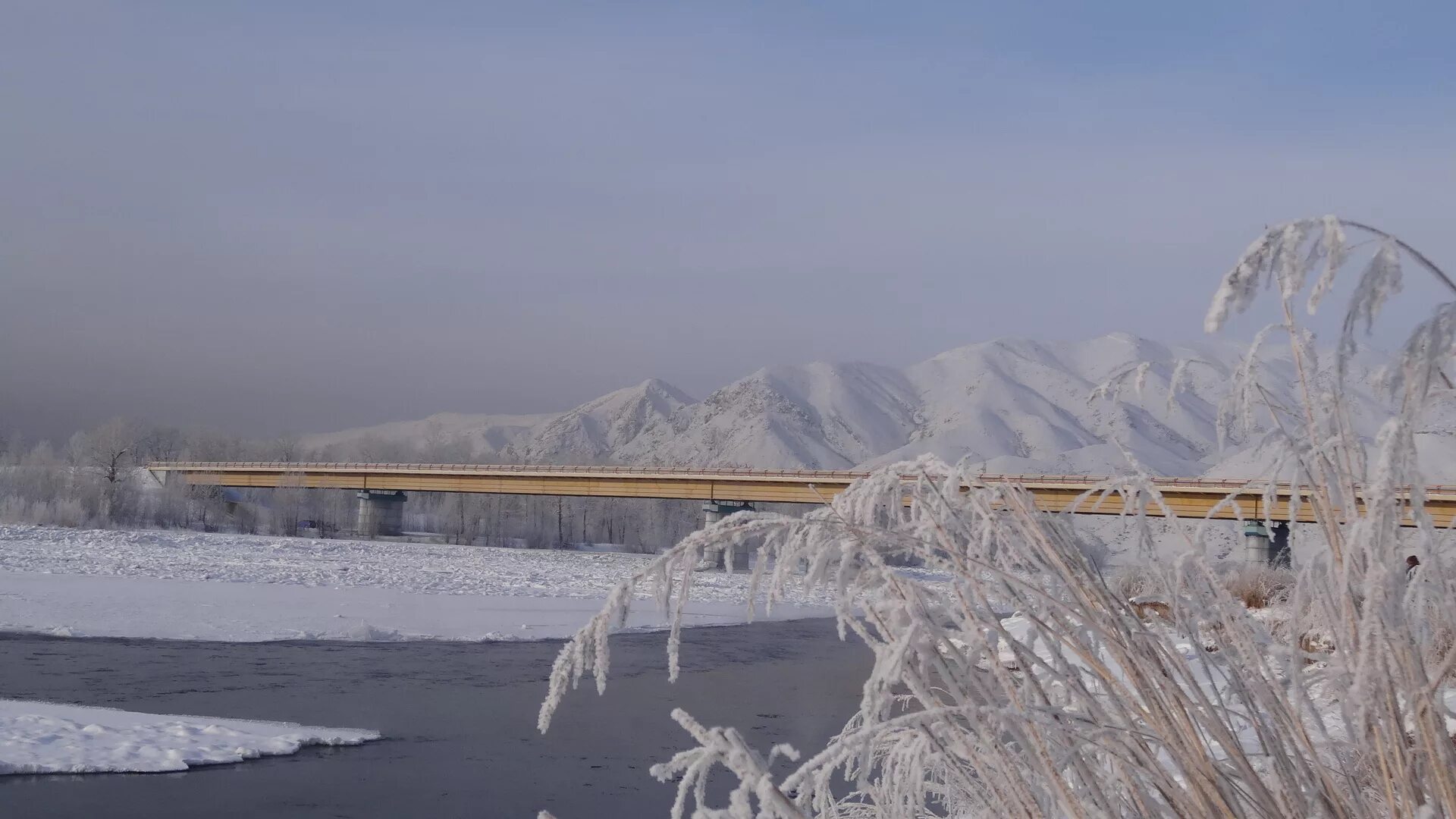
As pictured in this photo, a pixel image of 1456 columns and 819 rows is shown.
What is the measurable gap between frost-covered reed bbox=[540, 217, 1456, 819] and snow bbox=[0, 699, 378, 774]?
9265 millimetres

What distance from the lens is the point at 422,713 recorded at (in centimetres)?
1305

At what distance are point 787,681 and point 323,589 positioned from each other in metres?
14.2

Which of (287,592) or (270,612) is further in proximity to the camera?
(287,592)

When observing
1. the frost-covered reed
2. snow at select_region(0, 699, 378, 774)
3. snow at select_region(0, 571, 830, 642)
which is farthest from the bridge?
the frost-covered reed

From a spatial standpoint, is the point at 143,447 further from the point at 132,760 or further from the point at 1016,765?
the point at 1016,765

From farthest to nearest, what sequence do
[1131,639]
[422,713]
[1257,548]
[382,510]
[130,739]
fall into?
[382,510] < [1257,548] < [422,713] < [130,739] < [1131,639]

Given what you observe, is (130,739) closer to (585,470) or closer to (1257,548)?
(1257,548)

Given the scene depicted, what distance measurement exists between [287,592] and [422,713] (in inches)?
559

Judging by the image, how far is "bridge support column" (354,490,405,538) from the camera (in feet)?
222

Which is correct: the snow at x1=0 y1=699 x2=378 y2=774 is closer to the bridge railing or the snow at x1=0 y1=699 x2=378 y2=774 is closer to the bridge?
the bridge railing

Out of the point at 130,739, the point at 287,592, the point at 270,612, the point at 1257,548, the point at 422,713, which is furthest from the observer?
the point at 1257,548

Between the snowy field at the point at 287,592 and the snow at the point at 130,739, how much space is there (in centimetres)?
367

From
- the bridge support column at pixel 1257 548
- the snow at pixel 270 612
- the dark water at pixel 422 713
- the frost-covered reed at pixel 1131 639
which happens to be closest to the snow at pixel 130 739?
the dark water at pixel 422 713

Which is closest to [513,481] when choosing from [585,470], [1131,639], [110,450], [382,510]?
[585,470]
